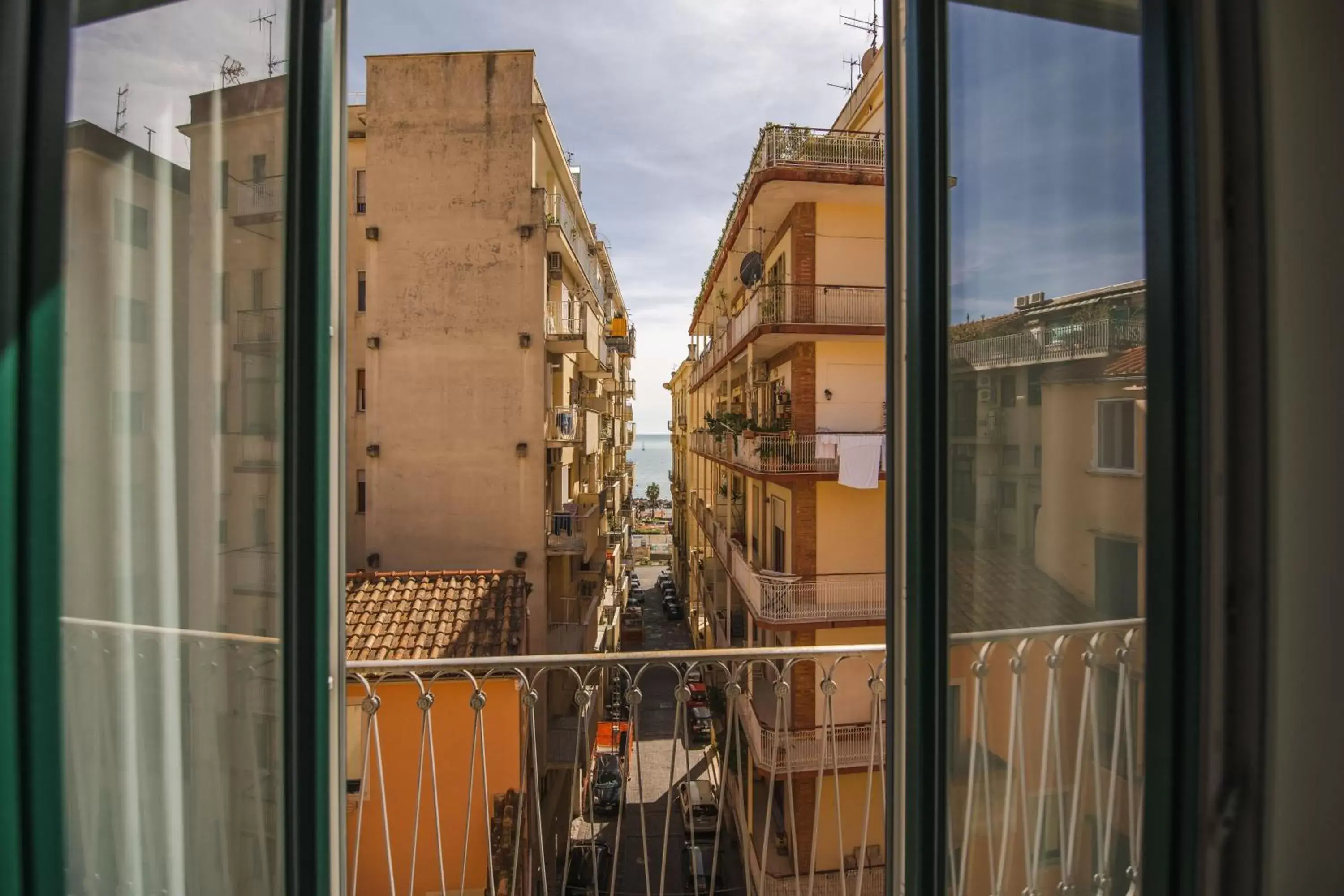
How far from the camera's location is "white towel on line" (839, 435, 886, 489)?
30.3 feet

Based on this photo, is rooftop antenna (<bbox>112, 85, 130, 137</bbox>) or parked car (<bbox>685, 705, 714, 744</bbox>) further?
parked car (<bbox>685, 705, 714, 744</bbox>)

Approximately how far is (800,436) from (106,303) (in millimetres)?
9082

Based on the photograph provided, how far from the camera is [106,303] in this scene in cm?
113

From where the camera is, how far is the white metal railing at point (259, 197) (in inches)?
50.5

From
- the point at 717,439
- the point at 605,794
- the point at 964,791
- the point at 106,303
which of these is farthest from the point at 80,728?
the point at 717,439

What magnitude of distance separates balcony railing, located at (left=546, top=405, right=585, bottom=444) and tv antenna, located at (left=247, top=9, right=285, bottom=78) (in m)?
10.6

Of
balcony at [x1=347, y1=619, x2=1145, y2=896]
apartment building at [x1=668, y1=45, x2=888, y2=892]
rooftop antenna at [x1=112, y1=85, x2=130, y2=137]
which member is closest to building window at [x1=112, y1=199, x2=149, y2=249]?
rooftop antenna at [x1=112, y1=85, x2=130, y2=137]

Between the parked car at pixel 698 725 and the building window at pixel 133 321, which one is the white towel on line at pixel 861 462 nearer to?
the parked car at pixel 698 725

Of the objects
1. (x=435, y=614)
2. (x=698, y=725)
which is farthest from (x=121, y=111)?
(x=698, y=725)

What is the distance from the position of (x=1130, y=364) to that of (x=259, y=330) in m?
1.59

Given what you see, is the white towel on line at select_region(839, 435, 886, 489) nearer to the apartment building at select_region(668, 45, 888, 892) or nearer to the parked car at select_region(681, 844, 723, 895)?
the apartment building at select_region(668, 45, 888, 892)

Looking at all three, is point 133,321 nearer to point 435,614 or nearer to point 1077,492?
point 1077,492

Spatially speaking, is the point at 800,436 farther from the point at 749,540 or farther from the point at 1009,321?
the point at 1009,321

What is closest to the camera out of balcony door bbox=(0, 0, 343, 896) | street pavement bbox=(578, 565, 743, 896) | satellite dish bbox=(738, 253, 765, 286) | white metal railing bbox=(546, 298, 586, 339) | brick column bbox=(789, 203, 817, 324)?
balcony door bbox=(0, 0, 343, 896)
